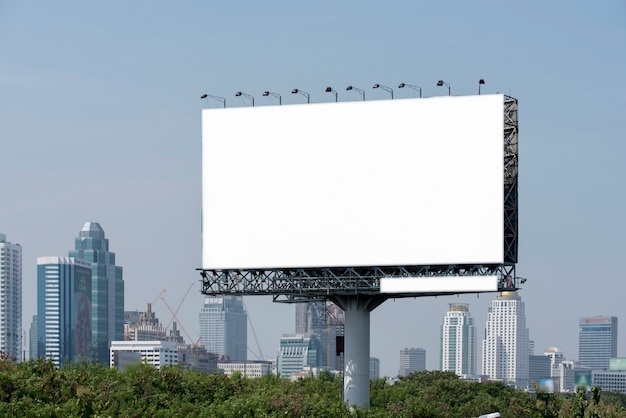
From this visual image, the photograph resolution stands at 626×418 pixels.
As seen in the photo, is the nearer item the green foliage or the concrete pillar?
the green foliage

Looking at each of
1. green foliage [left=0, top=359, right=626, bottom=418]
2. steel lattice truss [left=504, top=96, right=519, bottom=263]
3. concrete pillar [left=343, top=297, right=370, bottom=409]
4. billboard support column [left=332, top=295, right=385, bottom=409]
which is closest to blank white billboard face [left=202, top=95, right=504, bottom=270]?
steel lattice truss [left=504, top=96, right=519, bottom=263]

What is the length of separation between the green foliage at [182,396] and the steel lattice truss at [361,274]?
5488mm

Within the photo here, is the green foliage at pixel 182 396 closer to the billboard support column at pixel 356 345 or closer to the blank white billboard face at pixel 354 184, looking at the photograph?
the billboard support column at pixel 356 345

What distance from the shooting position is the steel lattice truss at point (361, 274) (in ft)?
198

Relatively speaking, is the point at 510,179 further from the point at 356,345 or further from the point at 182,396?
the point at 182,396

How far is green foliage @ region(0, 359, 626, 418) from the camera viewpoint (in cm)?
5791

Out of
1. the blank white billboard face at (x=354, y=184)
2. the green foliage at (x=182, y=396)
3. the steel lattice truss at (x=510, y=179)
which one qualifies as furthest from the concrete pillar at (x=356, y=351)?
the steel lattice truss at (x=510, y=179)

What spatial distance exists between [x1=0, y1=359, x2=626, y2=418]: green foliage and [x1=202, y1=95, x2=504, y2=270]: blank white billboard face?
23.2 feet

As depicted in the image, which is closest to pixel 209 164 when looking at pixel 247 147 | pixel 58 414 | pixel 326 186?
pixel 247 147

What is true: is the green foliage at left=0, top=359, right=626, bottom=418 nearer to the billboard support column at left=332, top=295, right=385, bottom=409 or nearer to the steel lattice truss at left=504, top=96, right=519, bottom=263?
the billboard support column at left=332, top=295, right=385, bottom=409

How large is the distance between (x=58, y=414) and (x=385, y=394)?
119 ft

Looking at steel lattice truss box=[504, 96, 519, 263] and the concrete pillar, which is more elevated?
steel lattice truss box=[504, 96, 519, 263]

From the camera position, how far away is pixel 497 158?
2356 inches

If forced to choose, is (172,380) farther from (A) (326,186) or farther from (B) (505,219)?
(B) (505,219)
